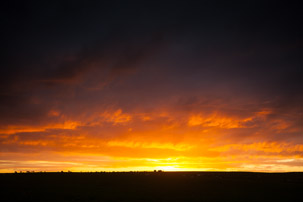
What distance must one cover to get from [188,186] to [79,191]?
61.0 ft

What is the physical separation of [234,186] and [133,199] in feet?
70.5

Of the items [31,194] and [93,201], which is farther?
[31,194]

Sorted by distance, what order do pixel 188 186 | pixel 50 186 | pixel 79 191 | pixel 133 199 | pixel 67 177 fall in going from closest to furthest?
pixel 133 199 → pixel 79 191 → pixel 50 186 → pixel 188 186 → pixel 67 177

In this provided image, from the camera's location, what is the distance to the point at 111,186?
143ft

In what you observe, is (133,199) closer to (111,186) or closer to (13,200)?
(111,186)

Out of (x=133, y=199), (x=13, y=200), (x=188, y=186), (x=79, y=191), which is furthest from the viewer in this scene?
(x=188, y=186)

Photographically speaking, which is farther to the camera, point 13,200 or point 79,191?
point 79,191

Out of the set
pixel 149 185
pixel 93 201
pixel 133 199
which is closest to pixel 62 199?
pixel 93 201

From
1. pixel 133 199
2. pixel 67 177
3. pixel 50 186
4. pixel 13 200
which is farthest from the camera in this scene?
pixel 67 177

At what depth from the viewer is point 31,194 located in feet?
115

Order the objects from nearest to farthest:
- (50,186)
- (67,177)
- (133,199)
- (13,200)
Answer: (13,200) < (133,199) < (50,186) < (67,177)

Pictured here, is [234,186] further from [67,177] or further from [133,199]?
[67,177]

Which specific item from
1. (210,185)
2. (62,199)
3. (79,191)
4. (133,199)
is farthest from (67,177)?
(210,185)

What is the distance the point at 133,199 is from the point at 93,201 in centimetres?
513
